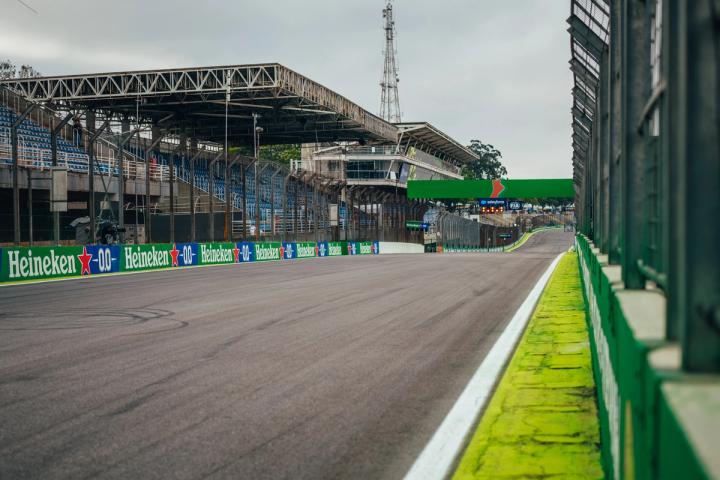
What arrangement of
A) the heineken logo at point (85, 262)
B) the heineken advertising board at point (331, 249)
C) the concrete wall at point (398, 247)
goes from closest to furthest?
the heineken logo at point (85, 262) < the heineken advertising board at point (331, 249) < the concrete wall at point (398, 247)

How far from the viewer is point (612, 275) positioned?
4652 millimetres

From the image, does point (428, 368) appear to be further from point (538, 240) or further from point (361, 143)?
point (538, 240)

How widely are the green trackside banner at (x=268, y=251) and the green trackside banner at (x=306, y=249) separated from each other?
2933mm

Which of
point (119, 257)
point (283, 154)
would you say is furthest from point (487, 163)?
point (119, 257)

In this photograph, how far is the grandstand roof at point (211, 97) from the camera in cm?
5081

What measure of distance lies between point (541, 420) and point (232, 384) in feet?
8.14

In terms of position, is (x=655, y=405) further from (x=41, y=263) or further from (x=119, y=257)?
(x=119, y=257)

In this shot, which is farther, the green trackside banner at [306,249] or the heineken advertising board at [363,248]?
the heineken advertising board at [363,248]

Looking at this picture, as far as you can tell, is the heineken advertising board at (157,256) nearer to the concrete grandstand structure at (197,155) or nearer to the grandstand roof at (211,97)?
the concrete grandstand structure at (197,155)

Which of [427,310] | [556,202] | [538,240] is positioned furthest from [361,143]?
[556,202]

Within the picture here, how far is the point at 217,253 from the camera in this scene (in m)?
32.8

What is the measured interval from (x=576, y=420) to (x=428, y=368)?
218cm

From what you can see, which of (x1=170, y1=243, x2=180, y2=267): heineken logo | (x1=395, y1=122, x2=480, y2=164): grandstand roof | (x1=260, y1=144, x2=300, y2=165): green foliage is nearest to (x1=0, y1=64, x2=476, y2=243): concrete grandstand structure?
(x1=170, y1=243, x2=180, y2=267): heineken logo

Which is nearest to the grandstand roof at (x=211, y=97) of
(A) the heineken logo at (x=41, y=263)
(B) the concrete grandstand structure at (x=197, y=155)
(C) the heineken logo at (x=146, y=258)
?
(B) the concrete grandstand structure at (x=197, y=155)
